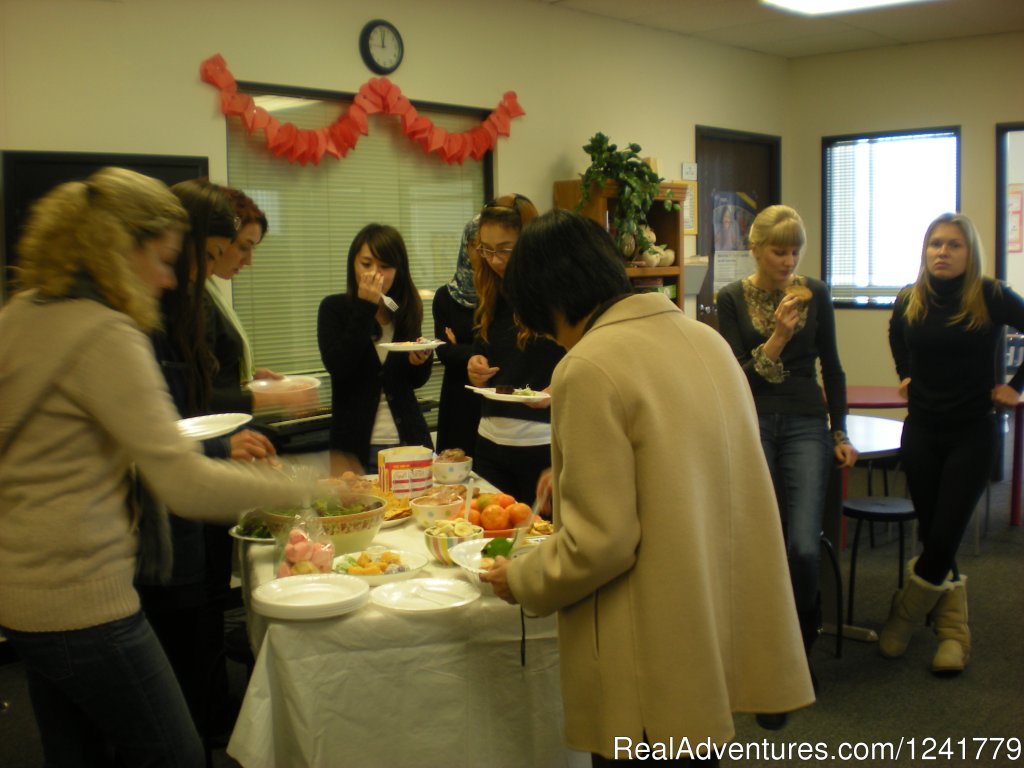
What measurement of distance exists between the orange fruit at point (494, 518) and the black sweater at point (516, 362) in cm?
48

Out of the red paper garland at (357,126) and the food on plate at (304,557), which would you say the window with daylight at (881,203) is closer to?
the red paper garland at (357,126)

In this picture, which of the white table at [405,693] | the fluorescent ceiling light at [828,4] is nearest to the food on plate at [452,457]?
the white table at [405,693]

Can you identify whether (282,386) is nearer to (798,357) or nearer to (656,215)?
(798,357)

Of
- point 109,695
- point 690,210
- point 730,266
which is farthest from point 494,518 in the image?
point 730,266

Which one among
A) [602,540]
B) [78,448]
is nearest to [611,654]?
[602,540]

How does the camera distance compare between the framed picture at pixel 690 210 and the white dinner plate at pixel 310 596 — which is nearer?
the white dinner plate at pixel 310 596

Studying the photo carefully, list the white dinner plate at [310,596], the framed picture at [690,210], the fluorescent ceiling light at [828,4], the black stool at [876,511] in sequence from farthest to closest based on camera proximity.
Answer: the framed picture at [690,210] < the fluorescent ceiling light at [828,4] < the black stool at [876,511] < the white dinner plate at [310,596]

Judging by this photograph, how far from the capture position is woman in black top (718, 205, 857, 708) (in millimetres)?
3029

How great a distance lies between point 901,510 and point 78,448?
3.20 metres

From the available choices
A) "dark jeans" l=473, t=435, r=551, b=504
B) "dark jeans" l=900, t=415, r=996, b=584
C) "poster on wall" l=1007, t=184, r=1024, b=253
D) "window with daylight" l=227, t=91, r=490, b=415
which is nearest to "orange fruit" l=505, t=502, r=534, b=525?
"dark jeans" l=473, t=435, r=551, b=504

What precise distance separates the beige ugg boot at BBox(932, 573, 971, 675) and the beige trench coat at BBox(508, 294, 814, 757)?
7.08 ft

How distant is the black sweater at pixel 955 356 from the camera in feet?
10.8

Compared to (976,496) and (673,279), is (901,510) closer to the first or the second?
(976,496)

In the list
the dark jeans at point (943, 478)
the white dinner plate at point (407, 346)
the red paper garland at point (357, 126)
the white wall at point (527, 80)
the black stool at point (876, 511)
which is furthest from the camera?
the red paper garland at point (357, 126)
